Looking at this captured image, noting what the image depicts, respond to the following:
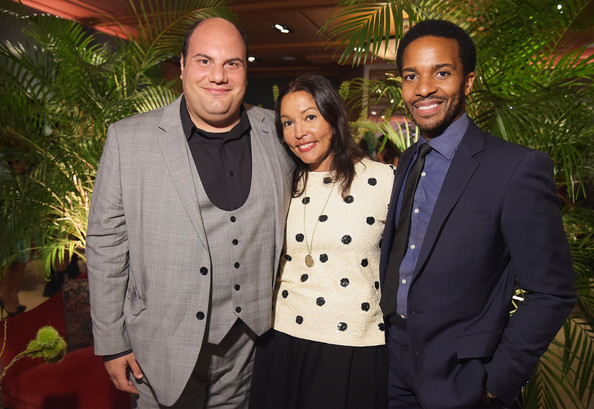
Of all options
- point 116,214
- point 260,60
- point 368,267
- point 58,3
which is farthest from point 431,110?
point 260,60

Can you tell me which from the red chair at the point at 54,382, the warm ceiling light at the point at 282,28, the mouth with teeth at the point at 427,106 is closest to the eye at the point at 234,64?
the mouth with teeth at the point at 427,106

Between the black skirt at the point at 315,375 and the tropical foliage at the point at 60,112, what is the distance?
2.13 m

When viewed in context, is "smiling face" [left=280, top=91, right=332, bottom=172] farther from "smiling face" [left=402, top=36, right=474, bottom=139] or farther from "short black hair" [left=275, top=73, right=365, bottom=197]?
"smiling face" [left=402, top=36, right=474, bottom=139]

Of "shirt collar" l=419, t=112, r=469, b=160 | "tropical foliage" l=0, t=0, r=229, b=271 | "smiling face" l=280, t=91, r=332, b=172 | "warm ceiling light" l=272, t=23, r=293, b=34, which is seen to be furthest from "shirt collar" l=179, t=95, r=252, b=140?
"warm ceiling light" l=272, t=23, r=293, b=34

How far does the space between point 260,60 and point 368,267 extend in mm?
9271

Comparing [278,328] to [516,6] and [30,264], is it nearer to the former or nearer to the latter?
Answer: [516,6]

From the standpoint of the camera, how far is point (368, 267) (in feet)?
5.85

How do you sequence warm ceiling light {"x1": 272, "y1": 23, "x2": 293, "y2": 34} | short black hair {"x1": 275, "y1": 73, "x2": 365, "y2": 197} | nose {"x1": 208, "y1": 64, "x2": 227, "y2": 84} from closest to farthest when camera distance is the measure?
nose {"x1": 208, "y1": 64, "x2": 227, "y2": 84} < short black hair {"x1": 275, "y1": 73, "x2": 365, "y2": 197} < warm ceiling light {"x1": 272, "y1": 23, "x2": 293, "y2": 34}

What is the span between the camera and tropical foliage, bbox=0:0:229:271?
123 inches

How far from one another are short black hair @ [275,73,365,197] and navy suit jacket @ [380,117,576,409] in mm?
531

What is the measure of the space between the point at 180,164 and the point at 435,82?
897 millimetres

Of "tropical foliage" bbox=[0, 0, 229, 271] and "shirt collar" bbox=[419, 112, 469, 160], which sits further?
"tropical foliage" bbox=[0, 0, 229, 271]

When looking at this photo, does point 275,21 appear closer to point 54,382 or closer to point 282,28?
point 282,28

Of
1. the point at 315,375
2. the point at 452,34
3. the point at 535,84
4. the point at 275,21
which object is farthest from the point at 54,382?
the point at 275,21
